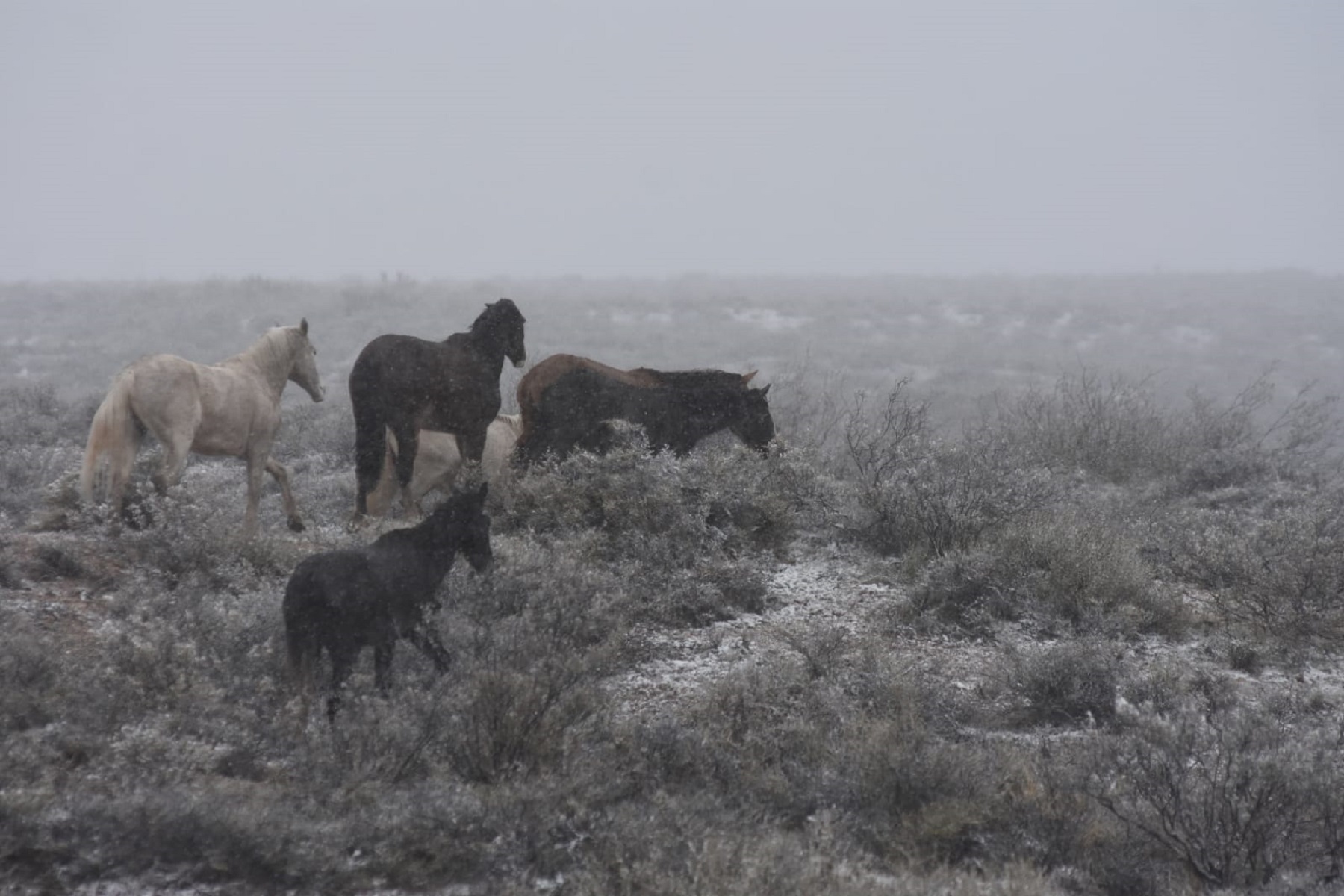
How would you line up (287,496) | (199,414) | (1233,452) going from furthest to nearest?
(1233,452)
(287,496)
(199,414)

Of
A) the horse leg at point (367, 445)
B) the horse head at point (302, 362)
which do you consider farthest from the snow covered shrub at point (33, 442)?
the horse leg at point (367, 445)

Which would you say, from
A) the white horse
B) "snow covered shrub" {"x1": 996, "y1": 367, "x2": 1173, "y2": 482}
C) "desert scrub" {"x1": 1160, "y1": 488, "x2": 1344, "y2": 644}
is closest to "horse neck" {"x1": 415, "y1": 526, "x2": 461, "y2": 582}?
the white horse

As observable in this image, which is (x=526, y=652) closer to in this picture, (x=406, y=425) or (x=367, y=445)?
(x=406, y=425)

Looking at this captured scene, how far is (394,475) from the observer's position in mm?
8211

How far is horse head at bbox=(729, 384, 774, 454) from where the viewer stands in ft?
30.2

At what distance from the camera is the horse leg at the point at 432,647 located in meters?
5.02

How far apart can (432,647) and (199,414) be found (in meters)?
3.29

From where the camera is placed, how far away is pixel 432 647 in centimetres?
506

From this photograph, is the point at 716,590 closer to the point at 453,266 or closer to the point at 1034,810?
the point at 1034,810

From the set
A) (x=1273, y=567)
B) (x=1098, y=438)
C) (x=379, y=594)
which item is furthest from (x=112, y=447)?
(x=1098, y=438)

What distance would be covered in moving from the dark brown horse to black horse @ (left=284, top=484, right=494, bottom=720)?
3.20 meters

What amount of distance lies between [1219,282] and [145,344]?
42302mm

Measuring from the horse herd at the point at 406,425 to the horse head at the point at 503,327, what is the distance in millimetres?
11

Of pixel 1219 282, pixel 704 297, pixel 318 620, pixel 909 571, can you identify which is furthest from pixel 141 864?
pixel 1219 282
